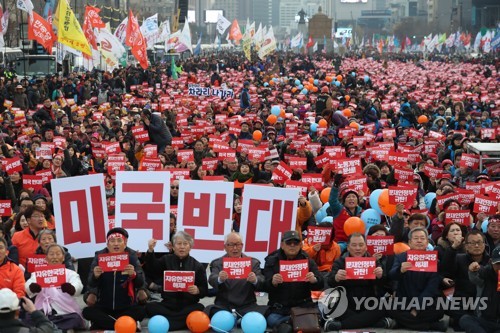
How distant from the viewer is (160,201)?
10875 mm

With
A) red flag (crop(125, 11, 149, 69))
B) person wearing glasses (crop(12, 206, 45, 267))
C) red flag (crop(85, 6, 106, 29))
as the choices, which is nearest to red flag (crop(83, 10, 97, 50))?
red flag (crop(85, 6, 106, 29))

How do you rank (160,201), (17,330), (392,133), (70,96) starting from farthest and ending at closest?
1. (70,96)
2. (392,133)
3. (160,201)
4. (17,330)

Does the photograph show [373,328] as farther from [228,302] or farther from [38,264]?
[38,264]

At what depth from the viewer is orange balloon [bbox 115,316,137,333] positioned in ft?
32.1

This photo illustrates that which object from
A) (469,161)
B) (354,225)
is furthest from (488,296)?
(469,161)

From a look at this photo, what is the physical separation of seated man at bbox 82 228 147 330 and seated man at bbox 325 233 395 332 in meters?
1.76

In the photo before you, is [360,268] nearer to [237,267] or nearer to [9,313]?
[237,267]

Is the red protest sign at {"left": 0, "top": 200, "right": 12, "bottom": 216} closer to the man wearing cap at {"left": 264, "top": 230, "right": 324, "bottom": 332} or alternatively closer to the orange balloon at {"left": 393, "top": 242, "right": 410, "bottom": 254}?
the man wearing cap at {"left": 264, "top": 230, "right": 324, "bottom": 332}

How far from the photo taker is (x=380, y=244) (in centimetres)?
1016

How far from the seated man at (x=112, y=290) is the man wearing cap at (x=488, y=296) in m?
2.97

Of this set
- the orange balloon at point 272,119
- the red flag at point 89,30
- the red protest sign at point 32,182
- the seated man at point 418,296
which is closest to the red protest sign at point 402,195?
the seated man at point 418,296

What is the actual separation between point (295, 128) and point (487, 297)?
1236cm

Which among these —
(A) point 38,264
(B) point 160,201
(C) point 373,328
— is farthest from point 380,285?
(A) point 38,264

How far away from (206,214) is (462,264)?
2565 mm
